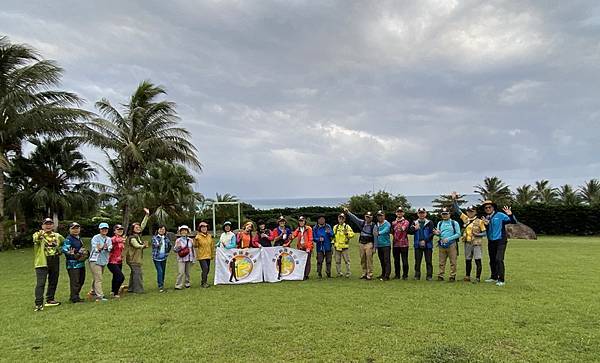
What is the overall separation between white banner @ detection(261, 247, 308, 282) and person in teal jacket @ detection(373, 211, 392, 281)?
5.65 ft

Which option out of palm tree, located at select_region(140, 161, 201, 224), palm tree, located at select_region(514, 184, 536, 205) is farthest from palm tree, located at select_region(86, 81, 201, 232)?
palm tree, located at select_region(514, 184, 536, 205)

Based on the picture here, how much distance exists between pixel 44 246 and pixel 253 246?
13.8 ft

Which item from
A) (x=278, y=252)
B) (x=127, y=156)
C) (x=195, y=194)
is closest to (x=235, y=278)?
(x=278, y=252)

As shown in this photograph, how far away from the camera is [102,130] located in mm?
21859

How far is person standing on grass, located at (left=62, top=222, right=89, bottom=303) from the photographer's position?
7816 mm

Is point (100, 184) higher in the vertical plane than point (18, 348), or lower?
higher

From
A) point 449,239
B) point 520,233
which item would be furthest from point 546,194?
point 449,239

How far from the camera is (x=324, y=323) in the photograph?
Answer: 603cm

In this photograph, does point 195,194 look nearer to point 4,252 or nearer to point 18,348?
point 4,252

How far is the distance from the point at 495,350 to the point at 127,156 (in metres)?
20.5

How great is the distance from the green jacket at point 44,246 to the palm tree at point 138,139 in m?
13.9

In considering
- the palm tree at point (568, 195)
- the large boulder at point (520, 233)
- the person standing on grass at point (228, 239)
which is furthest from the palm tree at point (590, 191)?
the person standing on grass at point (228, 239)

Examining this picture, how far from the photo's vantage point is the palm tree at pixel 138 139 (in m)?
21.7

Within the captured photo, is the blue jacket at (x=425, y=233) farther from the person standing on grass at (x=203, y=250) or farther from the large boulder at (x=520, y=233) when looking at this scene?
the large boulder at (x=520, y=233)
